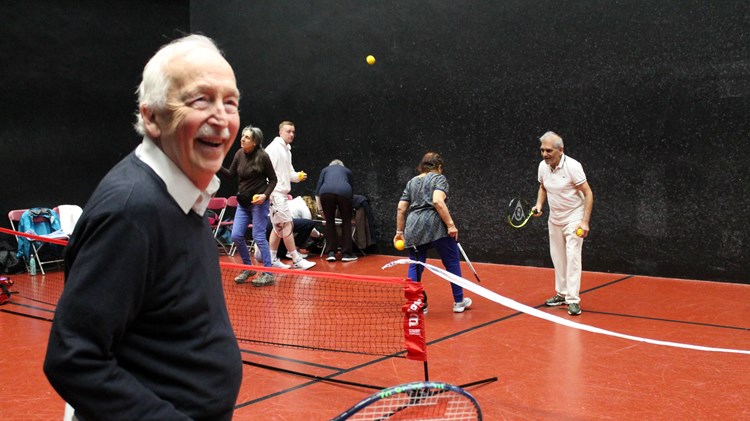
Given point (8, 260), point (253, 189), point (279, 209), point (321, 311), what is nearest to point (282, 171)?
point (279, 209)

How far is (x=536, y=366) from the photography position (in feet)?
16.4

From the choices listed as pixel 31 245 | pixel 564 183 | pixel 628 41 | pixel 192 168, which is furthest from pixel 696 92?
pixel 31 245

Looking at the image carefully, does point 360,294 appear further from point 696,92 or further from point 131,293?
point 131,293

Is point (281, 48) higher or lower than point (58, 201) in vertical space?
higher

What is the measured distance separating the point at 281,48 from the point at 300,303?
20.9 feet

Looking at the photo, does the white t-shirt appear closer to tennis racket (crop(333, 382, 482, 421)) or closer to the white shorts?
the white shorts

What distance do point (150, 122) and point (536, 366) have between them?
→ 4092mm

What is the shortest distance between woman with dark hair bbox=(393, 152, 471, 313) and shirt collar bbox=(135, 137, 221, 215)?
5.18 metres

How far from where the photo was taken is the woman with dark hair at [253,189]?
836 centimetres

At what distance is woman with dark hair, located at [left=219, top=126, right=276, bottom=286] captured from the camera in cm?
836

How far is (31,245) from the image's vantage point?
9906 mm

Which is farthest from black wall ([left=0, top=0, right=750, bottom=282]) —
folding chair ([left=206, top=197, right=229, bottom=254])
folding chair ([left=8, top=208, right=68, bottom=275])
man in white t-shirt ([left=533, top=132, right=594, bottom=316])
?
man in white t-shirt ([left=533, top=132, right=594, bottom=316])

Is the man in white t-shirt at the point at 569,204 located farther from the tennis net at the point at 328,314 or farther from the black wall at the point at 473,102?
the black wall at the point at 473,102

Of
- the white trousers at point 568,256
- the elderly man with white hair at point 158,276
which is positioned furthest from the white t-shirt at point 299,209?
the elderly man with white hair at point 158,276
